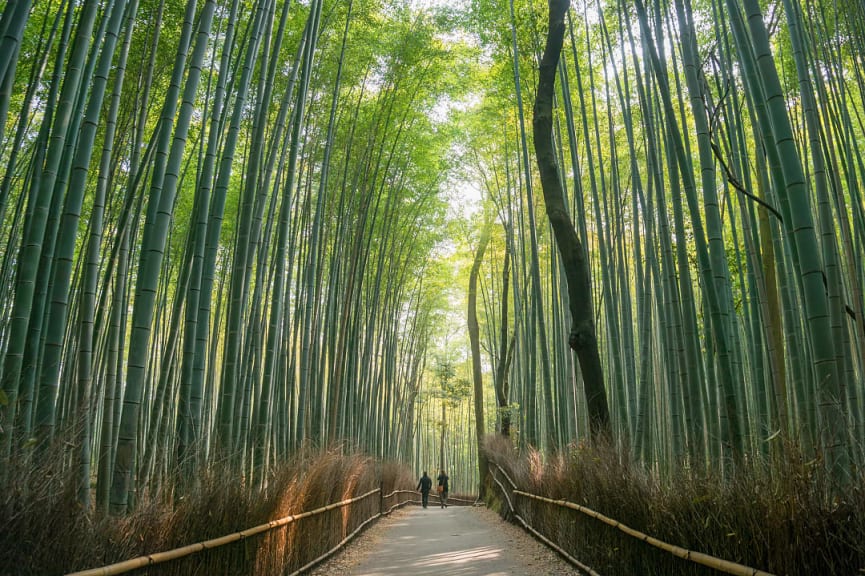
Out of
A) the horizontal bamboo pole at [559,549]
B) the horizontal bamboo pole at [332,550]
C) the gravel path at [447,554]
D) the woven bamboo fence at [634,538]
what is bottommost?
the gravel path at [447,554]

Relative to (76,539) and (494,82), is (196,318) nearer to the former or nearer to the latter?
(76,539)

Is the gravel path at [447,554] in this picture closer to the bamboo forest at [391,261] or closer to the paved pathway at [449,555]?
the paved pathway at [449,555]

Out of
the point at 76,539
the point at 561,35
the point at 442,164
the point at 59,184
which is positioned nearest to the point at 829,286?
the point at 76,539

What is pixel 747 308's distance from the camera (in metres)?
5.24

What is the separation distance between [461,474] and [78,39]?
2492cm

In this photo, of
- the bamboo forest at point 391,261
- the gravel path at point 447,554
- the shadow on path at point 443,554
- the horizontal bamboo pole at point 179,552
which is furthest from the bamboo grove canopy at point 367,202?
the shadow on path at point 443,554

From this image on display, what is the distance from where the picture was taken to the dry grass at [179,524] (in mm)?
1519

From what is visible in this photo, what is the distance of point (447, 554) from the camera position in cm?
482

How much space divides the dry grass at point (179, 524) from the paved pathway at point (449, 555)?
54cm

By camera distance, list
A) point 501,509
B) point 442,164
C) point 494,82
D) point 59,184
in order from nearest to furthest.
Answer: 1. point 59,184
2. point 494,82
3. point 501,509
4. point 442,164

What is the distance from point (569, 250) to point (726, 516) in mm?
3049

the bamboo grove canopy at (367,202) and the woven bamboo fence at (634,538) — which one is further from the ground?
the bamboo grove canopy at (367,202)

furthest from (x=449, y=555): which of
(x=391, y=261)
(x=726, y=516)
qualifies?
(x=391, y=261)

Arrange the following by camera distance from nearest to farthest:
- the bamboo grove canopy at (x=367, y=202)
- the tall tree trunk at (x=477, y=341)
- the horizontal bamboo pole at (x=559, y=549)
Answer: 1. the bamboo grove canopy at (x=367, y=202)
2. the horizontal bamboo pole at (x=559, y=549)
3. the tall tree trunk at (x=477, y=341)
